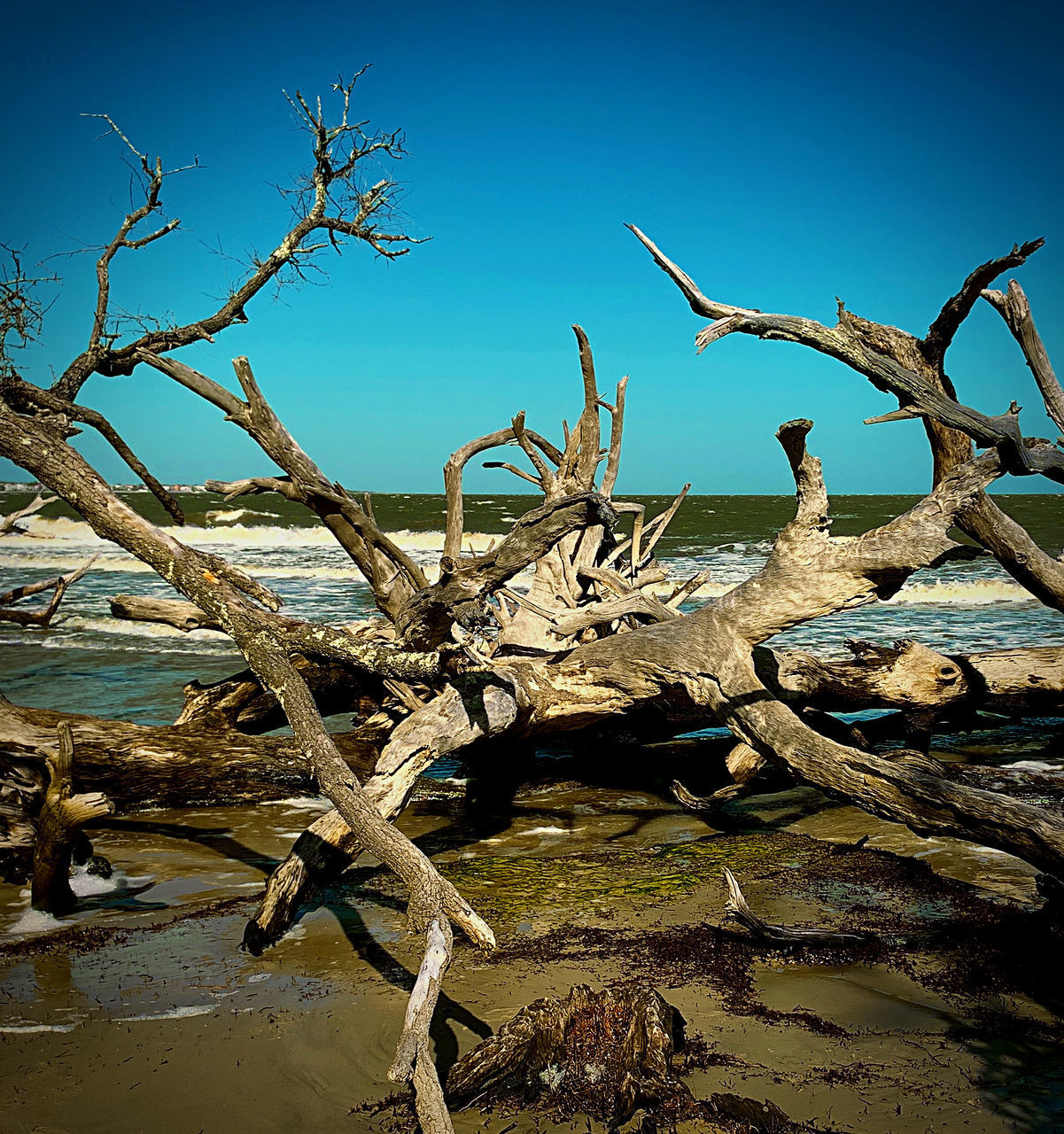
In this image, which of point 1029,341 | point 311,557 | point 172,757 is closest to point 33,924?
point 172,757

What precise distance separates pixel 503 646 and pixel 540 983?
9.93ft

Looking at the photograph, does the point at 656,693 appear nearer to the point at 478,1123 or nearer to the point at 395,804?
the point at 395,804

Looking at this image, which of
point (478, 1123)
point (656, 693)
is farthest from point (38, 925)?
point (656, 693)

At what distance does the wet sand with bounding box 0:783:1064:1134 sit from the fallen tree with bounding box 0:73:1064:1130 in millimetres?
327

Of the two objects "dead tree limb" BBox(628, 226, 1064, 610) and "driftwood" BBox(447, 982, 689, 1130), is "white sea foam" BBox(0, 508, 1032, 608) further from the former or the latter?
"driftwood" BBox(447, 982, 689, 1130)

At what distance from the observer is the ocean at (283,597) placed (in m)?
10.7

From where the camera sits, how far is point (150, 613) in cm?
607

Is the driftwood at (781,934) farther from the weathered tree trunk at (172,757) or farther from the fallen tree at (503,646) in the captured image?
the weathered tree trunk at (172,757)

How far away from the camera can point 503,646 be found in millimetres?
6289

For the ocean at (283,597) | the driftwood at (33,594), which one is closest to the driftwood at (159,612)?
the driftwood at (33,594)

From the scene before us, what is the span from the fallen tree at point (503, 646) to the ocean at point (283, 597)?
332cm

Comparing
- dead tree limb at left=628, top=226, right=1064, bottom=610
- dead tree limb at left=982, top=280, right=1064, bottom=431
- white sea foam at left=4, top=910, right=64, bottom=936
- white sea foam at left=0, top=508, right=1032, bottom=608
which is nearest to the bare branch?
dead tree limb at left=628, top=226, right=1064, bottom=610

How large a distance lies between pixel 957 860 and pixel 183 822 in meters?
4.67

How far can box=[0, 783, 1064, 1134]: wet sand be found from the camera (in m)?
2.70
